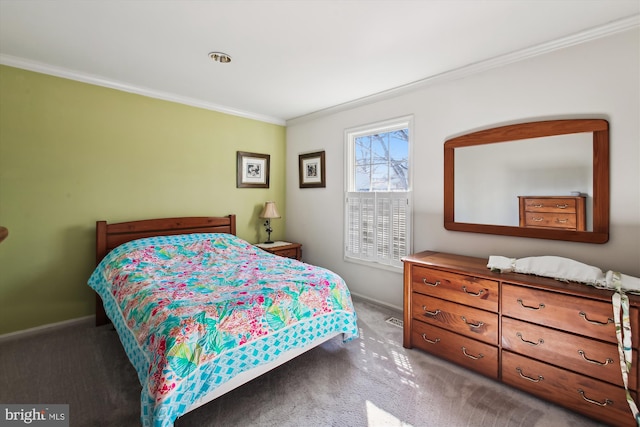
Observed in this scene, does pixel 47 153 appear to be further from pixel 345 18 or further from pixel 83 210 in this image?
→ pixel 345 18

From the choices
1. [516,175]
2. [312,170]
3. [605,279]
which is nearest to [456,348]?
[605,279]

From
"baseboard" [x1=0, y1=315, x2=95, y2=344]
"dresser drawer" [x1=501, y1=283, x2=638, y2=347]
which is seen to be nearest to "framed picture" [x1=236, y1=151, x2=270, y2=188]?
"baseboard" [x1=0, y1=315, x2=95, y2=344]

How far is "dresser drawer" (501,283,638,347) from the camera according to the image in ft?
5.27

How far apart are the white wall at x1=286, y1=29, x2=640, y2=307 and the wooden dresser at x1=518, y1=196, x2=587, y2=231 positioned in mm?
140

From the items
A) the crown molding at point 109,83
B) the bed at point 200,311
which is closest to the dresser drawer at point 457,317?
the bed at point 200,311

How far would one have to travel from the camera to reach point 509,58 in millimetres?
2338

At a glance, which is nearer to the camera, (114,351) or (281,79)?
(114,351)

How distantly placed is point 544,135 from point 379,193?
1.56m

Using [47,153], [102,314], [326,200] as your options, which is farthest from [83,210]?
[326,200]

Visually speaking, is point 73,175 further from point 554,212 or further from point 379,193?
point 554,212

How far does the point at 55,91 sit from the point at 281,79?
2080mm

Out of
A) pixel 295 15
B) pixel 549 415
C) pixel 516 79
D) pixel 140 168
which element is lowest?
pixel 549 415

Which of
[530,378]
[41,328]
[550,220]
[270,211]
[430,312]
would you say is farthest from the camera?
[270,211]

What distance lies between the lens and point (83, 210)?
9.45 feet
